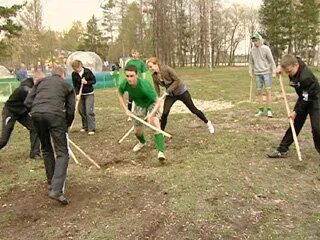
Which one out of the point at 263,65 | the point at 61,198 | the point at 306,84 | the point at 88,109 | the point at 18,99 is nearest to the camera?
the point at 61,198

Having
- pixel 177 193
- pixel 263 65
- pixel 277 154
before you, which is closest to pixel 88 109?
pixel 263 65

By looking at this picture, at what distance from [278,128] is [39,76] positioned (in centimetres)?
544

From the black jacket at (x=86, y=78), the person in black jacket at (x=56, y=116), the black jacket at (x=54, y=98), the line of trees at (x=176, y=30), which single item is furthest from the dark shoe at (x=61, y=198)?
the line of trees at (x=176, y=30)

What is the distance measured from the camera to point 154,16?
149 ft

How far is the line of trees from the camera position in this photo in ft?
151

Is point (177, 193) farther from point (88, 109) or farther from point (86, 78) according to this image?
point (86, 78)

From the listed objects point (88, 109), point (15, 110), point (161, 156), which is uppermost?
point (15, 110)

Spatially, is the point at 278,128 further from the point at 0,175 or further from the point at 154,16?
the point at 154,16

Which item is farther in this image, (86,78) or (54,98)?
(86,78)

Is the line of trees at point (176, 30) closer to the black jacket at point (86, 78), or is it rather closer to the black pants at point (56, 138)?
the black jacket at point (86, 78)

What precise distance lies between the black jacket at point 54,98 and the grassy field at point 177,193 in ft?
3.86

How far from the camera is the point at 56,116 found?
541 centimetres

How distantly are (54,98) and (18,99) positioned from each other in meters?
2.32

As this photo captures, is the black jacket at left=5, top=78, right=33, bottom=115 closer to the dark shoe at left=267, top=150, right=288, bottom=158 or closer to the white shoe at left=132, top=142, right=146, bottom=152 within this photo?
the white shoe at left=132, top=142, right=146, bottom=152
